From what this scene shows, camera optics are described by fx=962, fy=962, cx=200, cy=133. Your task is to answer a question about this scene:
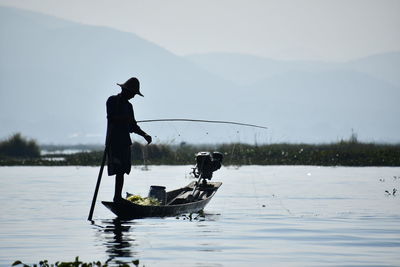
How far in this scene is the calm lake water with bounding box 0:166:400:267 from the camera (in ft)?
46.8

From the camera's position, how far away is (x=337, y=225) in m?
18.9

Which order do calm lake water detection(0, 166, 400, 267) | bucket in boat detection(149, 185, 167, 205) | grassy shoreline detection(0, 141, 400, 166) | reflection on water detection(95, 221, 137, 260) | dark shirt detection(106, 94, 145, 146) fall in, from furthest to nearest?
grassy shoreline detection(0, 141, 400, 166), bucket in boat detection(149, 185, 167, 205), dark shirt detection(106, 94, 145, 146), reflection on water detection(95, 221, 137, 260), calm lake water detection(0, 166, 400, 267)

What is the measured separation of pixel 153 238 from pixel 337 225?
13.8ft

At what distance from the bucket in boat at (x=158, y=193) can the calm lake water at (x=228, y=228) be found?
3.45ft

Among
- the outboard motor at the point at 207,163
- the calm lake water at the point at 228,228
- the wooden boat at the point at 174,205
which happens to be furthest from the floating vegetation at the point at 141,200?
the outboard motor at the point at 207,163

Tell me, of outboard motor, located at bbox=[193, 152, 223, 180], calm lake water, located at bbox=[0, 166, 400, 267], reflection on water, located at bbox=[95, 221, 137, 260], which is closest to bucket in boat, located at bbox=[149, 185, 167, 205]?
calm lake water, located at bbox=[0, 166, 400, 267]

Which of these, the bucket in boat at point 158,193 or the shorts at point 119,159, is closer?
the shorts at point 119,159

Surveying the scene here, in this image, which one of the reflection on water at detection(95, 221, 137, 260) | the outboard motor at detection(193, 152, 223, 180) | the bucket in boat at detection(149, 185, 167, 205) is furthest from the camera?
the outboard motor at detection(193, 152, 223, 180)

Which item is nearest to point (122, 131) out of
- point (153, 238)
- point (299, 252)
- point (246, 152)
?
point (153, 238)

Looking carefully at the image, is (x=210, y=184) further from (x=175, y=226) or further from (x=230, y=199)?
(x=175, y=226)

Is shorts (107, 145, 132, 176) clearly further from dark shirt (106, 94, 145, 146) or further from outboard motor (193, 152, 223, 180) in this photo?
outboard motor (193, 152, 223, 180)

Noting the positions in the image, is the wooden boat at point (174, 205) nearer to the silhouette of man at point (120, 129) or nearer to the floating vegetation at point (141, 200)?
the silhouette of man at point (120, 129)

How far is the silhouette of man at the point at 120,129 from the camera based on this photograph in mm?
19141

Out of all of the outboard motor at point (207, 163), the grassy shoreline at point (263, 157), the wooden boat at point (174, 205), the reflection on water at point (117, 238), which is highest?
the grassy shoreline at point (263, 157)
